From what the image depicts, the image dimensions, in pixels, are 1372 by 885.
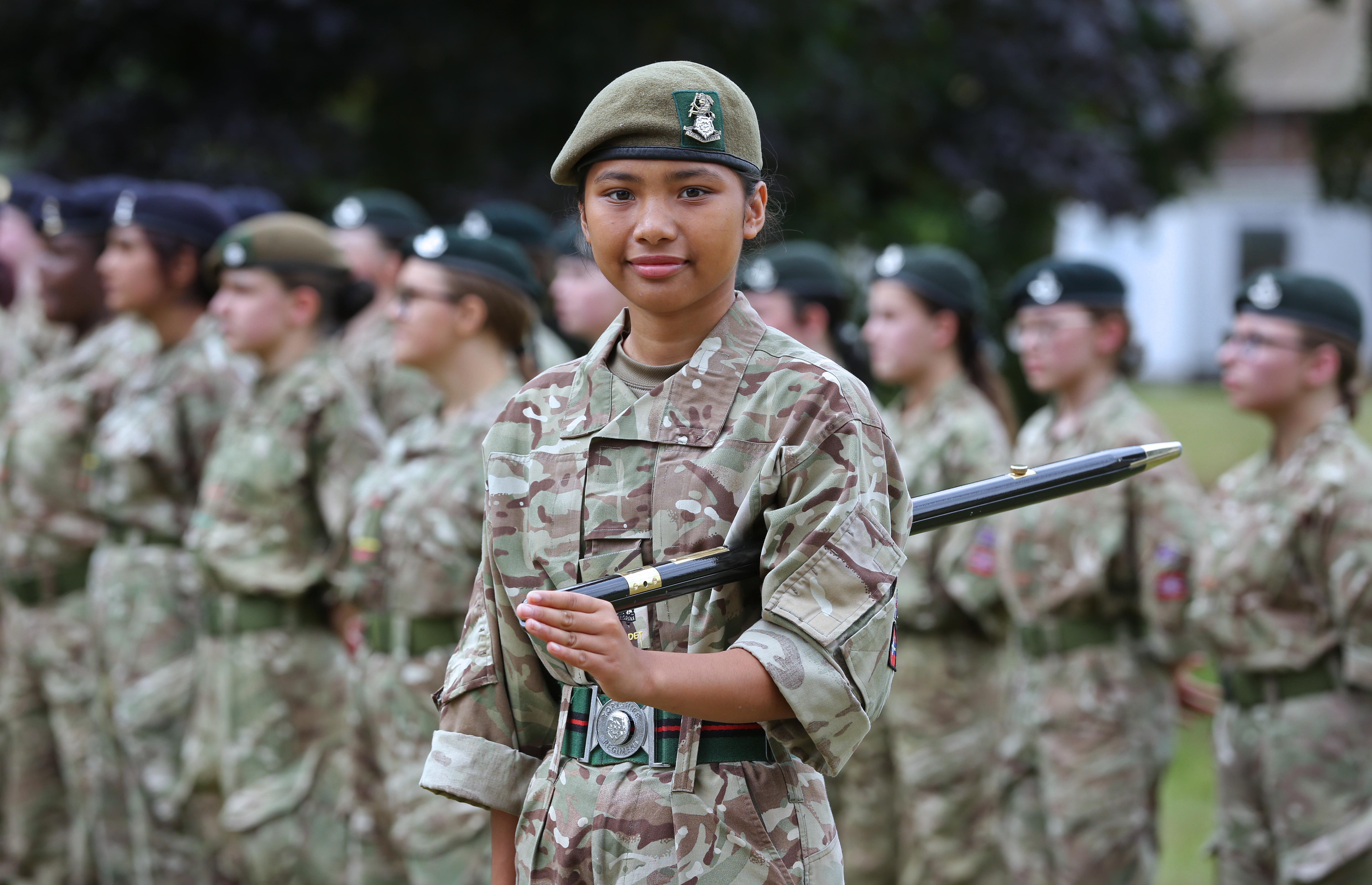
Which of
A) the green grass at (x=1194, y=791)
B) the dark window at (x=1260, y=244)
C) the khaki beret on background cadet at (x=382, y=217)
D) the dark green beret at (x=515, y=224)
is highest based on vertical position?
the dark window at (x=1260, y=244)

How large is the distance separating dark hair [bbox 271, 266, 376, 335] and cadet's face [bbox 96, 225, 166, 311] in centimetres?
75

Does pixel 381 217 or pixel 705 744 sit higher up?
pixel 381 217

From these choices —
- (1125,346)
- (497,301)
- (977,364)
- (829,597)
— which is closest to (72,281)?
(497,301)

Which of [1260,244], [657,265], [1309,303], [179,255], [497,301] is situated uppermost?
[1260,244]

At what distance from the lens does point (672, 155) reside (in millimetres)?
2400

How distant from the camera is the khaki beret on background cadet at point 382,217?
8117 mm

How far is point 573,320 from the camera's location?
6.67 m

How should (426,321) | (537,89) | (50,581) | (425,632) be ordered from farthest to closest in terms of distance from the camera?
1. (537,89)
2. (50,581)
3. (426,321)
4. (425,632)

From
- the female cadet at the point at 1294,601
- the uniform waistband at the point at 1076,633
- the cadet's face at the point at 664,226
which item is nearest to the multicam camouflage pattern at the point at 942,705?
the uniform waistband at the point at 1076,633

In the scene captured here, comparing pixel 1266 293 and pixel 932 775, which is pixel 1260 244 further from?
pixel 1266 293

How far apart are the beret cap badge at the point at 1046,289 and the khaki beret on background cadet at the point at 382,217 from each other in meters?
3.50

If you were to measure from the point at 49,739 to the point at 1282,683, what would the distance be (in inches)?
198

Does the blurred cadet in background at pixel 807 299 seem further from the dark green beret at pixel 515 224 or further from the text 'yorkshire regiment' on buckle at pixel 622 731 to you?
the text 'yorkshire regiment' on buckle at pixel 622 731

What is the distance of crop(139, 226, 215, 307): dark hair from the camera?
20.9ft
